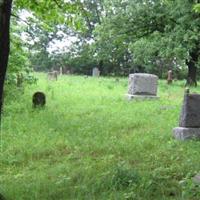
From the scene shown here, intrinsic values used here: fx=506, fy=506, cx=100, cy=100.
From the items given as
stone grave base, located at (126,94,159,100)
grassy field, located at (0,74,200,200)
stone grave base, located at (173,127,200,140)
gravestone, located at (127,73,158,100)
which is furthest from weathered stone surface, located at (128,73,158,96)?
stone grave base, located at (173,127,200,140)

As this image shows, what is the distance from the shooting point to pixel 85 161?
878 cm

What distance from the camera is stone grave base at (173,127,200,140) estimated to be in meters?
10.7

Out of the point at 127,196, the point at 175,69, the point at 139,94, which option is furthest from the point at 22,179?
the point at 175,69

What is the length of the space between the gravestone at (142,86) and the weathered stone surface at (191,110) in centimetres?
838

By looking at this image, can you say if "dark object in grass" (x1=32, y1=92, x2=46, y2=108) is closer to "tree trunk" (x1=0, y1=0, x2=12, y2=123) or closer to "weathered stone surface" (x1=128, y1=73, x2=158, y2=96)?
"weathered stone surface" (x1=128, y1=73, x2=158, y2=96)

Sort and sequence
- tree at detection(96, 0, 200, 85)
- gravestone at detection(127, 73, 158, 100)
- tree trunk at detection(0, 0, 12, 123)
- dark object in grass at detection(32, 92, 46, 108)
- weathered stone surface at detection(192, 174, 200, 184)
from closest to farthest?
tree trunk at detection(0, 0, 12, 123) → weathered stone surface at detection(192, 174, 200, 184) → dark object in grass at detection(32, 92, 46, 108) → gravestone at detection(127, 73, 158, 100) → tree at detection(96, 0, 200, 85)

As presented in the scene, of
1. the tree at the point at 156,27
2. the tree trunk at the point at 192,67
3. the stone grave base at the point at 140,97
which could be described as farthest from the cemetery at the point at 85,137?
the tree trunk at the point at 192,67

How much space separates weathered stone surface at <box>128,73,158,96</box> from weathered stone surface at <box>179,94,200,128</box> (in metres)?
8.51

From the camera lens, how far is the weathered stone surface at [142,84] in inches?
766

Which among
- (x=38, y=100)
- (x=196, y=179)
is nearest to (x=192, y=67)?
(x=38, y=100)

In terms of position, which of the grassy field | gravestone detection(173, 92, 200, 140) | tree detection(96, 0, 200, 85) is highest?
tree detection(96, 0, 200, 85)

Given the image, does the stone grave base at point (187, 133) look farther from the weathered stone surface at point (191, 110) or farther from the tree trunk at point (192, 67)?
the tree trunk at point (192, 67)

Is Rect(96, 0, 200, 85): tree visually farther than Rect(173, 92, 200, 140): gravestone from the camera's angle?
Yes

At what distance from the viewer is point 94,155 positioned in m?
9.34
